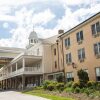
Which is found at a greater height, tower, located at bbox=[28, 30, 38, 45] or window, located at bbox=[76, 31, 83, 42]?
tower, located at bbox=[28, 30, 38, 45]

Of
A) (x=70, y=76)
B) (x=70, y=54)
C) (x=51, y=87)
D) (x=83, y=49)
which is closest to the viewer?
(x=51, y=87)

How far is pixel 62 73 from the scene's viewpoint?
124 feet

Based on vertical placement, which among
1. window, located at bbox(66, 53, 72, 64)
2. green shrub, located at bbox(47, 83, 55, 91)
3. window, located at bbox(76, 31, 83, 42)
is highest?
window, located at bbox(76, 31, 83, 42)

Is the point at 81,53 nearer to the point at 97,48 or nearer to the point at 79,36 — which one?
the point at 79,36

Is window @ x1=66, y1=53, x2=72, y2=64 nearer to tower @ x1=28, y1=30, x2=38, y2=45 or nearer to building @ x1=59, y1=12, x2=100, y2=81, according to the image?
building @ x1=59, y1=12, x2=100, y2=81

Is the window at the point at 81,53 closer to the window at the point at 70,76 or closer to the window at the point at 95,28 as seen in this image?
the window at the point at 70,76

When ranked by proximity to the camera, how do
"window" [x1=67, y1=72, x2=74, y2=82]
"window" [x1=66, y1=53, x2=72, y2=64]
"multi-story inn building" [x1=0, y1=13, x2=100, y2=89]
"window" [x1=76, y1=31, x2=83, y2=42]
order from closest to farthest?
"multi-story inn building" [x1=0, y1=13, x2=100, y2=89] < "window" [x1=76, y1=31, x2=83, y2=42] < "window" [x1=67, y1=72, x2=74, y2=82] < "window" [x1=66, y1=53, x2=72, y2=64]

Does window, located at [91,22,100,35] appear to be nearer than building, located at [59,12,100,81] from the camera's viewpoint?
Yes

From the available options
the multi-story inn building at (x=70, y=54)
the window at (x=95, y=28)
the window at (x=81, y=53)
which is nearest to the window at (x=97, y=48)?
the multi-story inn building at (x=70, y=54)

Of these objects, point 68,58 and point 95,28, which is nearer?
point 95,28

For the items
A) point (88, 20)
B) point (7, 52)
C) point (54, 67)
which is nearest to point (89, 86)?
point (88, 20)

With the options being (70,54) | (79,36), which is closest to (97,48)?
(79,36)

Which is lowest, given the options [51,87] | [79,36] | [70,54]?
[51,87]

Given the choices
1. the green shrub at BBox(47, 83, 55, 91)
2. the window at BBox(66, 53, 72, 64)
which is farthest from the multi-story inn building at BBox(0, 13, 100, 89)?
the green shrub at BBox(47, 83, 55, 91)
